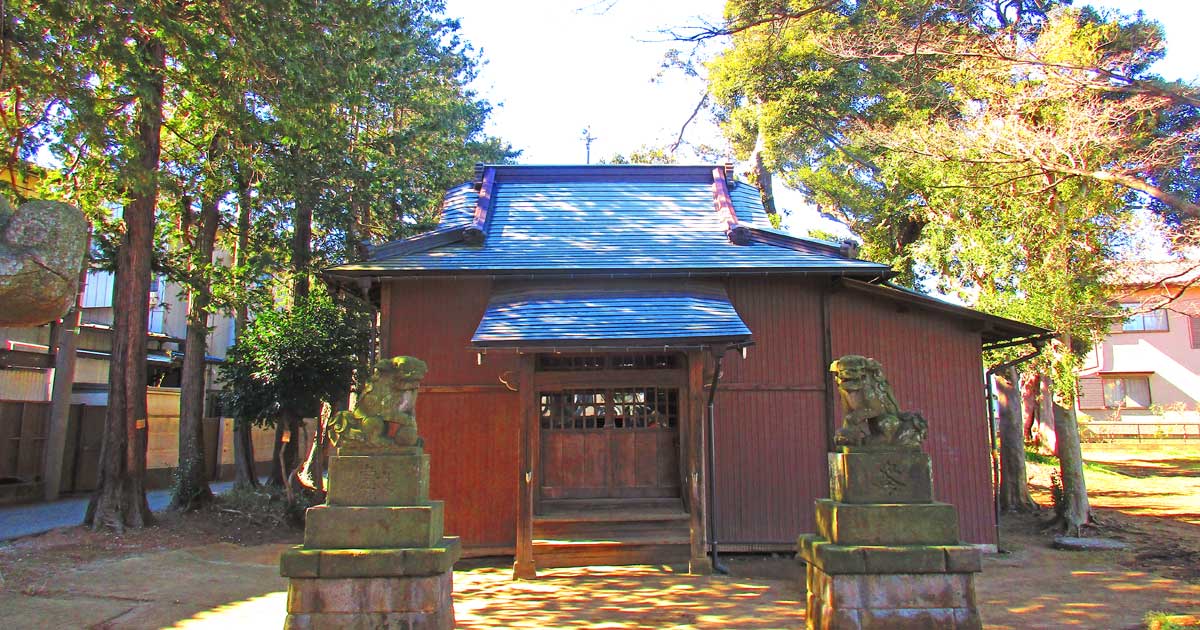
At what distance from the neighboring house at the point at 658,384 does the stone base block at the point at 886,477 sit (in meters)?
3.51

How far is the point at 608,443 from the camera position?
418 inches

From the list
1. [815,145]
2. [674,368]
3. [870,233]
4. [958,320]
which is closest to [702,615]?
[674,368]

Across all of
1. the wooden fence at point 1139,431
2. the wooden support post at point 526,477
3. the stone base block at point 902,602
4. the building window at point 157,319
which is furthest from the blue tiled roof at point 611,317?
the wooden fence at point 1139,431

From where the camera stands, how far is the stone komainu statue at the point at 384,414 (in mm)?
6020

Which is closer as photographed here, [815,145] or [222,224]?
[222,224]

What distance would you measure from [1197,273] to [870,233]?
732cm

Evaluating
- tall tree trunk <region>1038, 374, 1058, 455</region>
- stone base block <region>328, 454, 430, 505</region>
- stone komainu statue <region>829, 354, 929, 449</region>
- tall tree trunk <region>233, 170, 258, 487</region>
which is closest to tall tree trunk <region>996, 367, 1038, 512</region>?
tall tree trunk <region>1038, 374, 1058, 455</region>

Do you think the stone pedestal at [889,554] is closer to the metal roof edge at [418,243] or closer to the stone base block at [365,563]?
the stone base block at [365,563]

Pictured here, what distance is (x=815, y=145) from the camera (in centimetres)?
1866

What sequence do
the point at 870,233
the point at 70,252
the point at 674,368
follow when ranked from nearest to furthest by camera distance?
the point at 70,252 < the point at 674,368 < the point at 870,233

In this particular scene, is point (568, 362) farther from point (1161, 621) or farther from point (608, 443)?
point (1161, 621)

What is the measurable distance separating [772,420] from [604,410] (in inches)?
98.1

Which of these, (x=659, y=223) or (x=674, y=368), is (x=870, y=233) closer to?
(x=659, y=223)

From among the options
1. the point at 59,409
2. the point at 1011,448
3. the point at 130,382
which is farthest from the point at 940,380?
the point at 59,409
